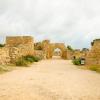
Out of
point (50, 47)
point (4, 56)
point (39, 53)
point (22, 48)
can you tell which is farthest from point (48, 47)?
point (4, 56)

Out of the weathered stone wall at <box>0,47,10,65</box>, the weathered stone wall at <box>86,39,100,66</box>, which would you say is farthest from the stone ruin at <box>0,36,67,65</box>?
the weathered stone wall at <box>86,39,100,66</box>

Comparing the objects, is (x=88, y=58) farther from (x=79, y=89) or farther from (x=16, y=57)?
(x=79, y=89)

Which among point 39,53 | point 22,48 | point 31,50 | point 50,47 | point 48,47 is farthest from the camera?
point 50,47

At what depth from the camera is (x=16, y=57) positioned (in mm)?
21250

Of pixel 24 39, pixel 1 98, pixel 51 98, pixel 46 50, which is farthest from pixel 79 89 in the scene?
pixel 46 50

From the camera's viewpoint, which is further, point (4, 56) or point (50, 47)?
point (50, 47)

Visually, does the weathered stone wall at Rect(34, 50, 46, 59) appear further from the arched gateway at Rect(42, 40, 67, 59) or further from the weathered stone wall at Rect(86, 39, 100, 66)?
the weathered stone wall at Rect(86, 39, 100, 66)

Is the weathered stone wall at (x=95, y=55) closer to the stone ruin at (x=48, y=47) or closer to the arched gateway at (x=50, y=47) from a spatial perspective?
the stone ruin at (x=48, y=47)

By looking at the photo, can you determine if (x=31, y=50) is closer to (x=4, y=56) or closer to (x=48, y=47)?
(x=48, y=47)

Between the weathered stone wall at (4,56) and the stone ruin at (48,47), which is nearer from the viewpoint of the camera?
the weathered stone wall at (4,56)

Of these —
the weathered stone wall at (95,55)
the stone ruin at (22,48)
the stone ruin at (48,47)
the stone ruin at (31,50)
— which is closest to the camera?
the weathered stone wall at (95,55)

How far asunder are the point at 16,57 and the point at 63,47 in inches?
974

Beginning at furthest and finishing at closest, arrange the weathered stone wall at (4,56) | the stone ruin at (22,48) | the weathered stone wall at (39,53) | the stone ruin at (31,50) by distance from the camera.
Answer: the weathered stone wall at (39,53) → the stone ruin at (22,48) → the stone ruin at (31,50) → the weathered stone wall at (4,56)

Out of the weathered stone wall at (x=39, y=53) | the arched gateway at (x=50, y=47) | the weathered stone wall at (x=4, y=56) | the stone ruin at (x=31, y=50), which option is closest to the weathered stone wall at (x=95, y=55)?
the stone ruin at (x=31, y=50)
